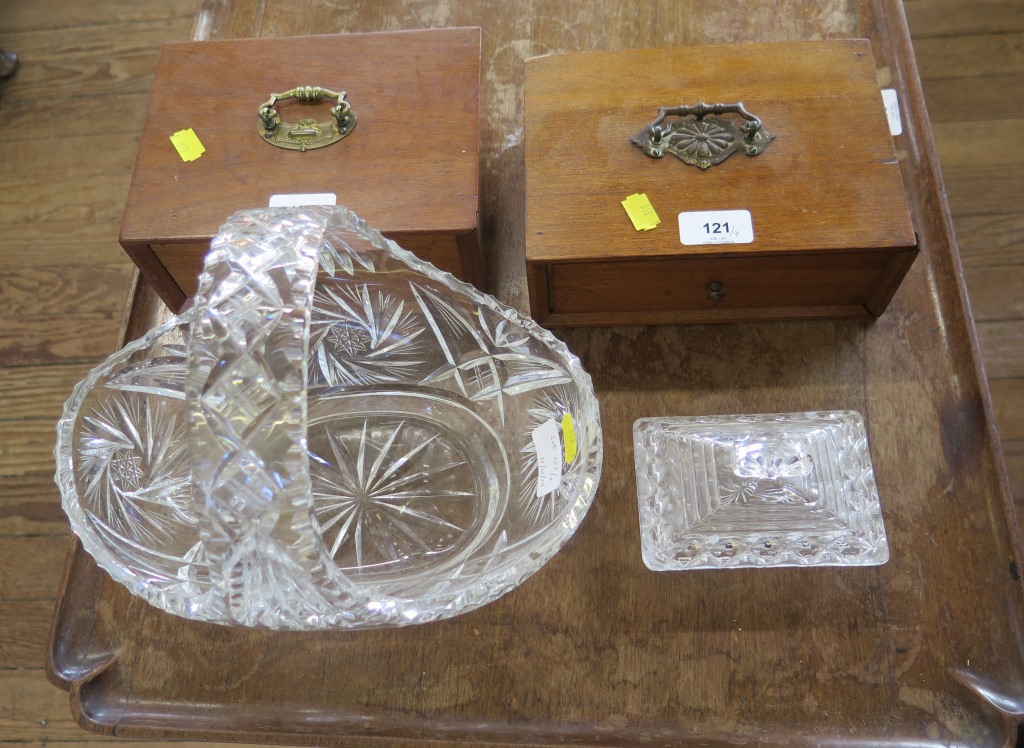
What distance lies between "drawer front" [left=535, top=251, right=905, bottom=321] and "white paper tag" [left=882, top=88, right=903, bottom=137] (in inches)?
8.2

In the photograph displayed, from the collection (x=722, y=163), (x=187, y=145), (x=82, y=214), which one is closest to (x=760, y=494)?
(x=722, y=163)

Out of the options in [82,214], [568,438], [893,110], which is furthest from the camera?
[82,214]

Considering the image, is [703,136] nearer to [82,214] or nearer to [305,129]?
[305,129]

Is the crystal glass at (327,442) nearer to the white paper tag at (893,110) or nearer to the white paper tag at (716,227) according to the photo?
the white paper tag at (716,227)

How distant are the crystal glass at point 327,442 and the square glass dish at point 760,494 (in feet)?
0.35

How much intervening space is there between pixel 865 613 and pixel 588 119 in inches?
19.1

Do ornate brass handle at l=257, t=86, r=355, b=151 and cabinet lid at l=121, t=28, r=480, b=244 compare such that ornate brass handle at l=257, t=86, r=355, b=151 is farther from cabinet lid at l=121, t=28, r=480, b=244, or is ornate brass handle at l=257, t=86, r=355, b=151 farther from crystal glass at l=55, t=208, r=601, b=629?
crystal glass at l=55, t=208, r=601, b=629

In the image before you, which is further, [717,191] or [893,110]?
[893,110]

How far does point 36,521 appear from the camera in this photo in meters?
1.04

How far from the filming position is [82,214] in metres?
1.19

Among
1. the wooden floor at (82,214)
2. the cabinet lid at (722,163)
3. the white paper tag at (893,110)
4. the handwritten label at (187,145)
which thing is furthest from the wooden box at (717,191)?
the wooden floor at (82,214)

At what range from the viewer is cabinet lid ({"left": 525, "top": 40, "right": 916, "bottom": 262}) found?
672mm

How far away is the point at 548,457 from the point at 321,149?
347 millimetres

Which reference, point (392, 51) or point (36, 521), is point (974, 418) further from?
point (36, 521)
